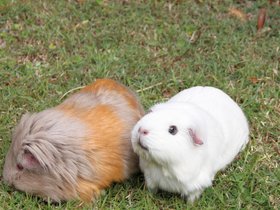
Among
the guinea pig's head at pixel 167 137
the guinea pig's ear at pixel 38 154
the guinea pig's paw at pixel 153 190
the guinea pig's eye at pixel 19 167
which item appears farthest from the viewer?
the guinea pig's paw at pixel 153 190

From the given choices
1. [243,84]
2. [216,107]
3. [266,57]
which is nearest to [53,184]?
[216,107]

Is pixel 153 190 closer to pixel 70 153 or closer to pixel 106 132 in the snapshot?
pixel 106 132

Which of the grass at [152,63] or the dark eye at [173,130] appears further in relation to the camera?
the grass at [152,63]

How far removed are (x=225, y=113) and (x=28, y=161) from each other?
4.61 ft

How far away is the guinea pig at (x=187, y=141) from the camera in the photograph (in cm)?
334

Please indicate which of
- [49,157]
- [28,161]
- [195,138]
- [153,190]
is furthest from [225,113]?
[28,161]

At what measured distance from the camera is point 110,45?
18.2 feet

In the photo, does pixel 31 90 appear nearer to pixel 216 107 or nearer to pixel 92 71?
pixel 92 71

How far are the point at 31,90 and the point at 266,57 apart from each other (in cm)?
228

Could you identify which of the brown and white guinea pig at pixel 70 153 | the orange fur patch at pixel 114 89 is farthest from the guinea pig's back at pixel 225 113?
the brown and white guinea pig at pixel 70 153

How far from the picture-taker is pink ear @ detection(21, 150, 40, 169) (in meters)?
3.57

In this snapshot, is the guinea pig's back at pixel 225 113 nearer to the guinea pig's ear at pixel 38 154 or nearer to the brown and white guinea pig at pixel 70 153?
the brown and white guinea pig at pixel 70 153

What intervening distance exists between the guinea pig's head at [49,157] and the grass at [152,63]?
0.43 feet

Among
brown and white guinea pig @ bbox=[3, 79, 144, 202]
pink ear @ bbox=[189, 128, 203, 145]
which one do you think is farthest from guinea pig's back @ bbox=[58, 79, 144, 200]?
pink ear @ bbox=[189, 128, 203, 145]
